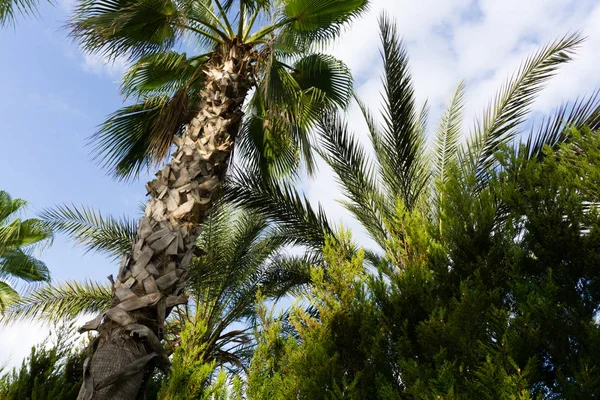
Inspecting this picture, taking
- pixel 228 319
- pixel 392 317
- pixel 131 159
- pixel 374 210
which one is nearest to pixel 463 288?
pixel 392 317

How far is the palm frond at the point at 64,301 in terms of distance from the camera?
9406 millimetres

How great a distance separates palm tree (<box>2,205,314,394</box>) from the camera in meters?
7.93

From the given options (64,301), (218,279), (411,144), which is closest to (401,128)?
(411,144)

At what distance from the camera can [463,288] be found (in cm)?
354

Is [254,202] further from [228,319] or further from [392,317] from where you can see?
[392,317]

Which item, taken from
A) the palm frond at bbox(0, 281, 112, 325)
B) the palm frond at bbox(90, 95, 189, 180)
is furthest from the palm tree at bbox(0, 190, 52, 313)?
the palm frond at bbox(90, 95, 189, 180)

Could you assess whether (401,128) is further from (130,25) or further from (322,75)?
(130,25)

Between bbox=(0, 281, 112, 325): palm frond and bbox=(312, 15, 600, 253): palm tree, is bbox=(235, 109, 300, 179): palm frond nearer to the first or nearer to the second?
bbox=(312, 15, 600, 253): palm tree

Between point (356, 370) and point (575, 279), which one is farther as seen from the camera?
point (356, 370)

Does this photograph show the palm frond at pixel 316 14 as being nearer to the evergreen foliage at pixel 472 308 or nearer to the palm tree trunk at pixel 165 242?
the palm tree trunk at pixel 165 242

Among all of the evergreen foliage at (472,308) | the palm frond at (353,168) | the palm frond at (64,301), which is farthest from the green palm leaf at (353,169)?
the palm frond at (64,301)

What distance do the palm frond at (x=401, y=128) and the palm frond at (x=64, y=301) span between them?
6.20 m

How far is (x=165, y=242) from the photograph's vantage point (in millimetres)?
4164

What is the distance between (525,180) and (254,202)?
13.2ft
